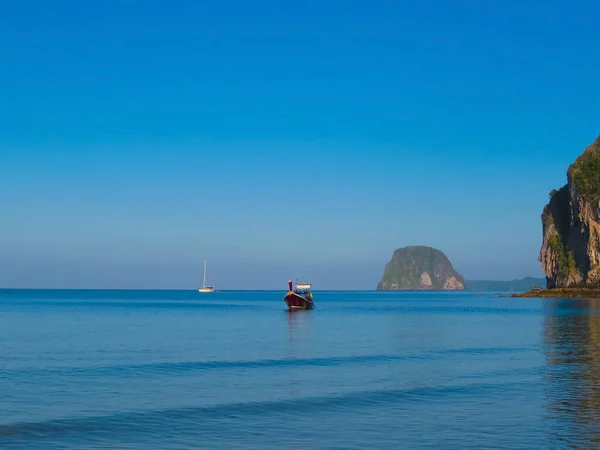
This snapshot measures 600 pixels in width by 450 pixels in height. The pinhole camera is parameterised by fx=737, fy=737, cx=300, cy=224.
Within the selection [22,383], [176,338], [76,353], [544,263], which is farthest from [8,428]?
[544,263]

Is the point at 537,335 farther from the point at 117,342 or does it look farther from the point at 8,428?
the point at 8,428

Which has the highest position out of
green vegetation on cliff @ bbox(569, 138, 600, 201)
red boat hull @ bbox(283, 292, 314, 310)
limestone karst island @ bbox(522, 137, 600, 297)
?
green vegetation on cliff @ bbox(569, 138, 600, 201)

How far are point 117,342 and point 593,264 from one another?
126121 mm

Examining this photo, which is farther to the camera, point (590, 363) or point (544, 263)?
point (544, 263)

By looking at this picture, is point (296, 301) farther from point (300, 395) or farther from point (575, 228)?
point (575, 228)

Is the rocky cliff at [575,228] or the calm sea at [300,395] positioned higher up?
the rocky cliff at [575,228]

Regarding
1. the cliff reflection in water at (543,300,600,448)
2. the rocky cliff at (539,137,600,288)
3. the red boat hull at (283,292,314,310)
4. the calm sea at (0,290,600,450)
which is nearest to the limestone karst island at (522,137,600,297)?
the rocky cliff at (539,137,600,288)

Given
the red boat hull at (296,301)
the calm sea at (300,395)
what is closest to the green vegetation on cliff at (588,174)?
the red boat hull at (296,301)

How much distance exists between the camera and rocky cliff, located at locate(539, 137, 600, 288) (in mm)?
151250

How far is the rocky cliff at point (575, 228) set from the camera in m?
151

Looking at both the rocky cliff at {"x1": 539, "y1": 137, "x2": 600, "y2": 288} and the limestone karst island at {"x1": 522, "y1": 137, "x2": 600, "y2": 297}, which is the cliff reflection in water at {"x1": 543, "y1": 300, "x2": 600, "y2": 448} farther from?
the rocky cliff at {"x1": 539, "y1": 137, "x2": 600, "y2": 288}

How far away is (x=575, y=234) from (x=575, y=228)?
6.24 ft

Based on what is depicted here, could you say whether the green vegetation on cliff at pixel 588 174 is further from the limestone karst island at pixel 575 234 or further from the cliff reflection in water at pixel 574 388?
the cliff reflection in water at pixel 574 388

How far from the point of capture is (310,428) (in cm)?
1889
